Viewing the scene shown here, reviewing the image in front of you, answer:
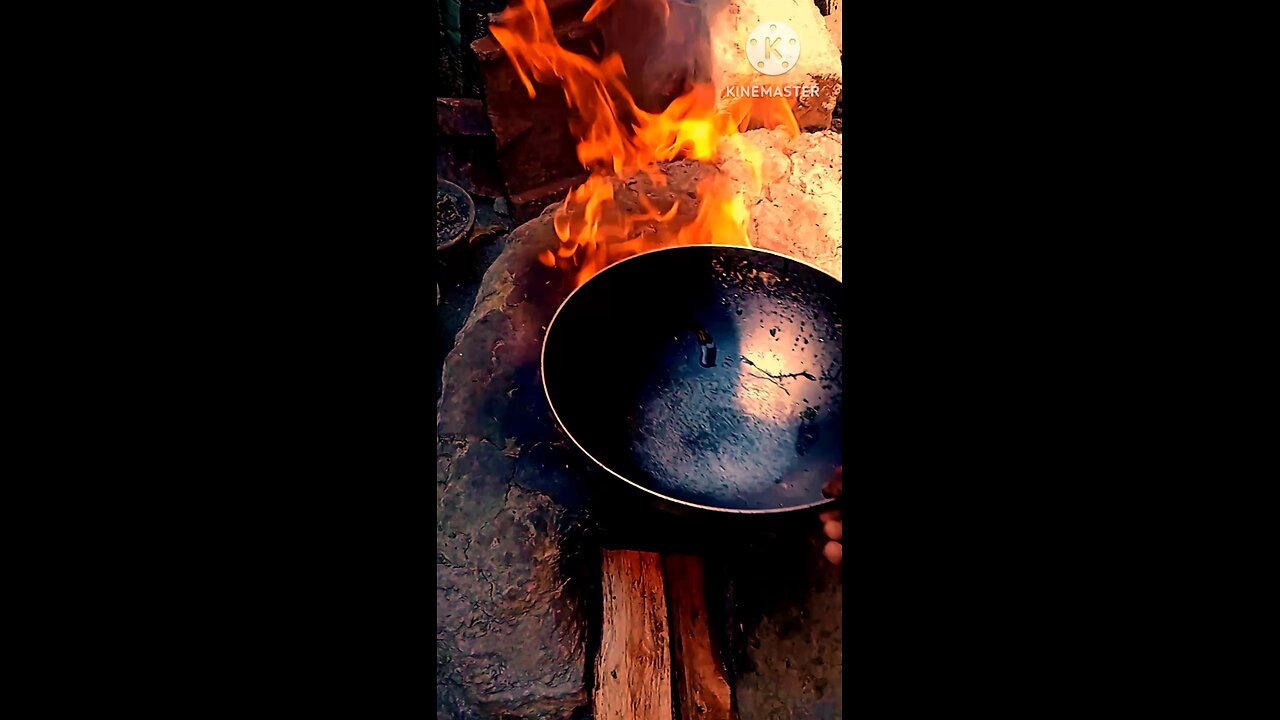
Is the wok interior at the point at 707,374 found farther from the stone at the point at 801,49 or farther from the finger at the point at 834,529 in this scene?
the stone at the point at 801,49

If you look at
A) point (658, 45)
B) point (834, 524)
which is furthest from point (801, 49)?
point (834, 524)

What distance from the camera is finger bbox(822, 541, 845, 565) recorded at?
1.27 meters

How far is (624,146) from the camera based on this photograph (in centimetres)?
131

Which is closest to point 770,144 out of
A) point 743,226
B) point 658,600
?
point 743,226

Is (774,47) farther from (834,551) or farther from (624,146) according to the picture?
(834,551)

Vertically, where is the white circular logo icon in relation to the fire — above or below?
above

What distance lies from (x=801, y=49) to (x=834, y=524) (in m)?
0.75

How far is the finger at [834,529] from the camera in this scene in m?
1.27

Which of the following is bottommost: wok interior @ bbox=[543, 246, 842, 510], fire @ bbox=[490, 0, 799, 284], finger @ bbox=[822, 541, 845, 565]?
finger @ bbox=[822, 541, 845, 565]

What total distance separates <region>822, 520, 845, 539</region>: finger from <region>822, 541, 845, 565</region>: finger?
1 cm

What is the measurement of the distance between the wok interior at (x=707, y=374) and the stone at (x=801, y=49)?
0.26 meters

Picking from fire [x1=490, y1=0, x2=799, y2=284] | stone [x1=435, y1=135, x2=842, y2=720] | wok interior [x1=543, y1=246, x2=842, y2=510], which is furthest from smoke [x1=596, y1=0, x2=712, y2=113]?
wok interior [x1=543, y1=246, x2=842, y2=510]

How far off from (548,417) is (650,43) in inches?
24.4

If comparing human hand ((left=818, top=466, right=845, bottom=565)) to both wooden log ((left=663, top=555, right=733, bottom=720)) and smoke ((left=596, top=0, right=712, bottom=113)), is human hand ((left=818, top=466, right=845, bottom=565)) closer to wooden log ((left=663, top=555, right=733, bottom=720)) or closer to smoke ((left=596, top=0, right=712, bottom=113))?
wooden log ((left=663, top=555, right=733, bottom=720))
